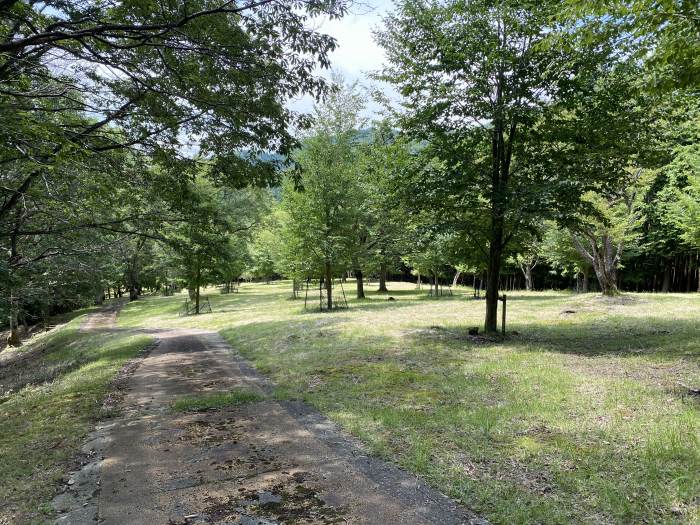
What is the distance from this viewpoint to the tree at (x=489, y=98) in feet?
32.9

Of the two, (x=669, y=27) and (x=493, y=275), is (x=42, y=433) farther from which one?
(x=493, y=275)

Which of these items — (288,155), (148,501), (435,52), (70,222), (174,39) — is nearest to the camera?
(148,501)

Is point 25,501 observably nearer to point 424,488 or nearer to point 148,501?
A: point 148,501

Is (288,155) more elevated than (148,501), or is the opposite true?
(288,155)

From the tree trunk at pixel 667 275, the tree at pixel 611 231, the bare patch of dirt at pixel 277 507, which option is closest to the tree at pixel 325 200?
the tree at pixel 611 231

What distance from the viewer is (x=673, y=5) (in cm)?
509

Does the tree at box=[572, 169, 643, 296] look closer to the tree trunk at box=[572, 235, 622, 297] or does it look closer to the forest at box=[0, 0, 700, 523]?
the tree trunk at box=[572, 235, 622, 297]

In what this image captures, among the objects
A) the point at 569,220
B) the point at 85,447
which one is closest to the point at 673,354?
the point at 569,220

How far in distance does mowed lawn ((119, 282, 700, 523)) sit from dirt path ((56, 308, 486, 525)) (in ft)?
1.14

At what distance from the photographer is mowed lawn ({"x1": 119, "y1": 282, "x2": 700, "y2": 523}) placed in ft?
11.9

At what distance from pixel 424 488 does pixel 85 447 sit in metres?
4.07

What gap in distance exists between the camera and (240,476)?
13.8 ft

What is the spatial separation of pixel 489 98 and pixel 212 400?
32.2 ft

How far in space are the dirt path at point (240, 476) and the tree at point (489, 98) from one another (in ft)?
23.0
